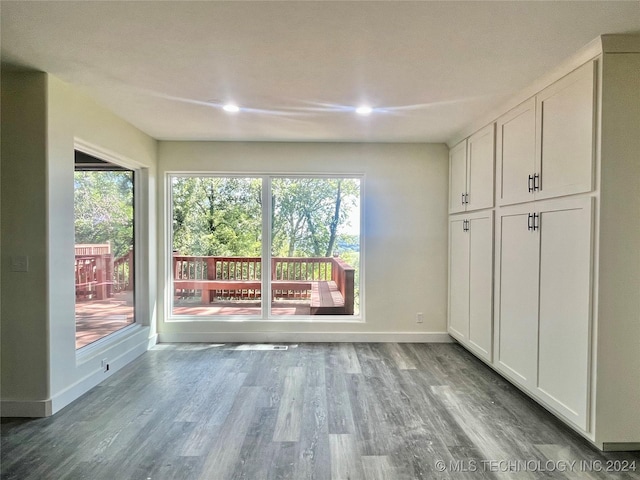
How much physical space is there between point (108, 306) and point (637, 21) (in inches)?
179

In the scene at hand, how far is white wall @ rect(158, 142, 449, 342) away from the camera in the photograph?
4.14m

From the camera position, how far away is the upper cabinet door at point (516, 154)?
8.36 feet

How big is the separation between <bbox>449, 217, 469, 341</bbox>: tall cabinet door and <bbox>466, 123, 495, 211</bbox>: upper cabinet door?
36 cm

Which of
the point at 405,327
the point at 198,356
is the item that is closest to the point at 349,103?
the point at 405,327

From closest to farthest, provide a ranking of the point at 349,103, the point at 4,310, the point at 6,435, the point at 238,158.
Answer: the point at 6,435 < the point at 4,310 < the point at 349,103 < the point at 238,158

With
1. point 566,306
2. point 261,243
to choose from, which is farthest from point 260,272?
point 566,306

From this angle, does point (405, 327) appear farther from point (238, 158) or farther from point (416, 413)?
point (238, 158)

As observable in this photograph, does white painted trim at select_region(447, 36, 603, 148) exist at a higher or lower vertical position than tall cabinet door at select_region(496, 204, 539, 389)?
higher

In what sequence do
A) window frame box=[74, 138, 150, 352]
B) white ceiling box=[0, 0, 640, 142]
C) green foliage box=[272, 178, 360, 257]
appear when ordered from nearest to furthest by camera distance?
white ceiling box=[0, 0, 640, 142] → window frame box=[74, 138, 150, 352] → green foliage box=[272, 178, 360, 257]

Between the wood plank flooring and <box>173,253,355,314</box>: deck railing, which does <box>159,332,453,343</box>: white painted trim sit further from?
the wood plank flooring

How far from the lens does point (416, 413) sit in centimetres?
249

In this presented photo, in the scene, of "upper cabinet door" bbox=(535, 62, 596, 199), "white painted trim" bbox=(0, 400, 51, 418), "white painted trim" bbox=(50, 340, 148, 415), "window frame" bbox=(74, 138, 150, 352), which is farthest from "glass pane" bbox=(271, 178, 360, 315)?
"white painted trim" bbox=(0, 400, 51, 418)

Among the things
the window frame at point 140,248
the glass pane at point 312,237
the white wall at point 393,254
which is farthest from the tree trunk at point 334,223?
the window frame at point 140,248

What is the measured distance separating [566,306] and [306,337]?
8.99 ft
